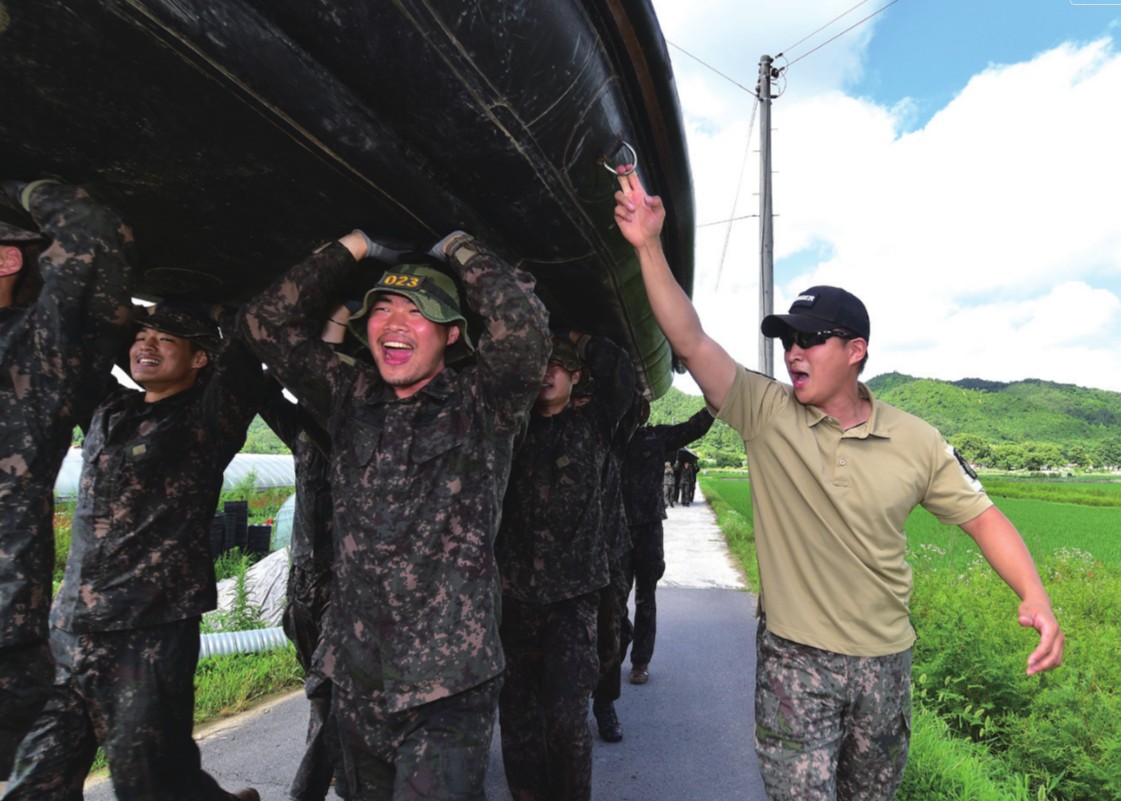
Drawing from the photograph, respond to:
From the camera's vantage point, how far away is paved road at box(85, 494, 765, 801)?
322 centimetres

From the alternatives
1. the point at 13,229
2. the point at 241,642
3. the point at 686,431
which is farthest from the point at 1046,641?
the point at 241,642

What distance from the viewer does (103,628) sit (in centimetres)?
204

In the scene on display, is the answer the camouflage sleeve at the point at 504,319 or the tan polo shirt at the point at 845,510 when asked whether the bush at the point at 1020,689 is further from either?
the camouflage sleeve at the point at 504,319

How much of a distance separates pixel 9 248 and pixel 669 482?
25.0m

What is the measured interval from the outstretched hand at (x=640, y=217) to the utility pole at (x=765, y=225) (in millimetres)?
6549

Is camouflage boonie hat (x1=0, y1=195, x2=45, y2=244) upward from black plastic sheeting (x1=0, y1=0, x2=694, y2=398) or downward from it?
downward

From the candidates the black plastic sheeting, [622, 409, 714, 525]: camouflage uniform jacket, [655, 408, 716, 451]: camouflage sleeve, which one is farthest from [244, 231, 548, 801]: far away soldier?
[622, 409, 714, 525]: camouflage uniform jacket

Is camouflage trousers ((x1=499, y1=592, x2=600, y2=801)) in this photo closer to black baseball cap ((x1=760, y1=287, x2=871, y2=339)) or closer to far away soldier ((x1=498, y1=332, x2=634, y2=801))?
far away soldier ((x1=498, y1=332, x2=634, y2=801))

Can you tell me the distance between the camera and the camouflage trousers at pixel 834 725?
1.94 m

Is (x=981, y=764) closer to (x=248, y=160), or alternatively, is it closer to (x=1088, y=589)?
(x=248, y=160)

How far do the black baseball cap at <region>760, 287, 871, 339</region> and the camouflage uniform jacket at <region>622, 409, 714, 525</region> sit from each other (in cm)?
272

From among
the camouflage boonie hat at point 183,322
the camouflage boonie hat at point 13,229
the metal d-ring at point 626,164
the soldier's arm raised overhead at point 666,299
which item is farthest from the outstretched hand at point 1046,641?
the camouflage boonie hat at point 13,229

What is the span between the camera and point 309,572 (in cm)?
300

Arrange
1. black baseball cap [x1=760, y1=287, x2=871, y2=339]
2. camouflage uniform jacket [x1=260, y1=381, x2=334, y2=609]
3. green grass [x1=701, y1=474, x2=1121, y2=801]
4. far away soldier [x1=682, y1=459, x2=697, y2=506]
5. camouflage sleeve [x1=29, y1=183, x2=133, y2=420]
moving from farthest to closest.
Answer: far away soldier [x1=682, y1=459, x2=697, y2=506] < green grass [x1=701, y1=474, x2=1121, y2=801] < camouflage uniform jacket [x1=260, y1=381, x2=334, y2=609] < black baseball cap [x1=760, y1=287, x2=871, y2=339] < camouflage sleeve [x1=29, y1=183, x2=133, y2=420]
